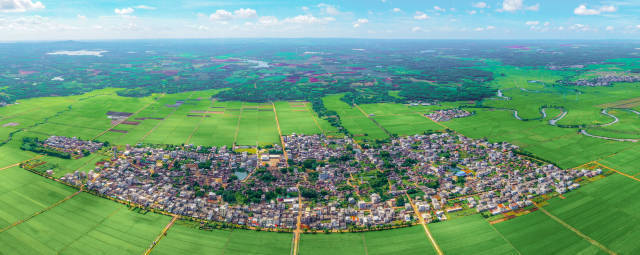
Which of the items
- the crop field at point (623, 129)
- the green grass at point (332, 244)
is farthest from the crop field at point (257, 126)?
the crop field at point (623, 129)

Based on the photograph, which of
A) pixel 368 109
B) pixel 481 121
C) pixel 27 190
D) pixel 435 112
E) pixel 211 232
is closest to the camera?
pixel 211 232

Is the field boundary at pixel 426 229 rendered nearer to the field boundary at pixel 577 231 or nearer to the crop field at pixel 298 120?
the field boundary at pixel 577 231

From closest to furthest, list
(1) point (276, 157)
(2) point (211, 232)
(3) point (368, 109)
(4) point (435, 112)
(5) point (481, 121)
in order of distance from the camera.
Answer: (2) point (211, 232) → (1) point (276, 157) → (5) point (481, 121) → (4) point (435, 112) → (3) point (368, 109)

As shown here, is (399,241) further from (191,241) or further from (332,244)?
(191,241)

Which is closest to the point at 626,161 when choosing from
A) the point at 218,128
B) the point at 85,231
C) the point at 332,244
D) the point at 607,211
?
the point at 607,211

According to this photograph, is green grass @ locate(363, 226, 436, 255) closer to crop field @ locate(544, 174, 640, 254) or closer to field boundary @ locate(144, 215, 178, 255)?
crop field @ locate(544, 174, 640, 254)

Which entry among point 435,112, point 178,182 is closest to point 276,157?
point 178,182

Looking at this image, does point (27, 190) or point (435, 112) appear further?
point (435, 112)

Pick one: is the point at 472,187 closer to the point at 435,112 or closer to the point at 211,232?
the point at 211,232
